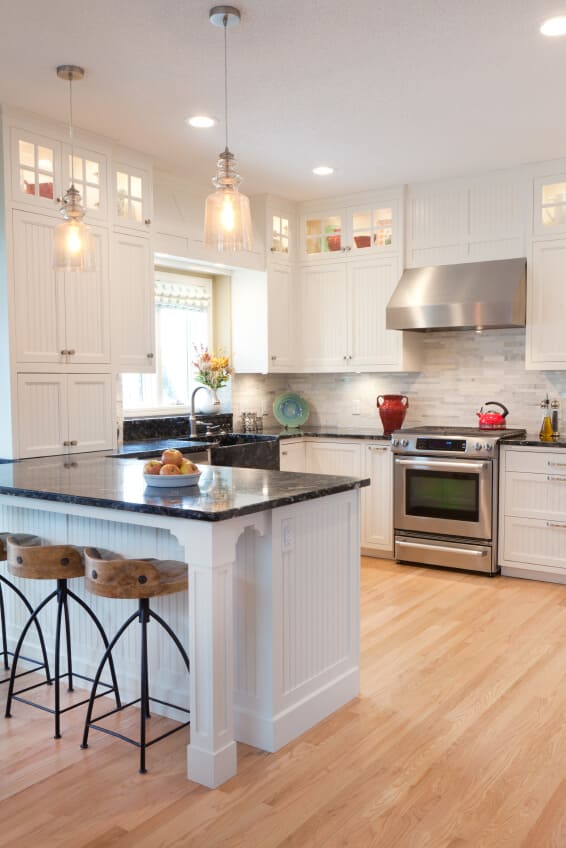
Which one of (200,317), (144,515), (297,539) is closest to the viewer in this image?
(144,515)

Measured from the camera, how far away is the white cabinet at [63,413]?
395 centimetres

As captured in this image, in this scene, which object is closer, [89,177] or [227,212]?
[227,212]

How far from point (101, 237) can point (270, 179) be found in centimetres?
149

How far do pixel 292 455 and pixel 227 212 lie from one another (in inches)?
125

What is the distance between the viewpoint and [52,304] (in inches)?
160

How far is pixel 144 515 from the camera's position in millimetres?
2531

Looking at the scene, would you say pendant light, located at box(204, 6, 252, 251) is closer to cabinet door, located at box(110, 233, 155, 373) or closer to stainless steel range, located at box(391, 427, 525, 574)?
cabinet door, located at box(110, 233, 155, 373)

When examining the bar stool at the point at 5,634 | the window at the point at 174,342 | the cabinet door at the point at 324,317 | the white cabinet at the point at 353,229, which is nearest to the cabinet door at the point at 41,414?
the bar stool at the point at 5,634

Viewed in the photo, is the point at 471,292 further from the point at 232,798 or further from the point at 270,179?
the point at 232,798

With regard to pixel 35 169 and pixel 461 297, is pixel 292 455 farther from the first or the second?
pixel 35 169

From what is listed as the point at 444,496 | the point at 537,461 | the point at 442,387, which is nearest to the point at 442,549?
the point at 444,496

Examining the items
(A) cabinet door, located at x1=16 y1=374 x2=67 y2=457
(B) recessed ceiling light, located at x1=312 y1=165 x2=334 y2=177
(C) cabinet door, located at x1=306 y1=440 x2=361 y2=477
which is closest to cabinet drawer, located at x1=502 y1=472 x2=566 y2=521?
(C) cabinet door, located at x1=306 y1=440 x2=361 y2=477

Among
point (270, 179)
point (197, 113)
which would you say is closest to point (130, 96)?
point (197, 113)

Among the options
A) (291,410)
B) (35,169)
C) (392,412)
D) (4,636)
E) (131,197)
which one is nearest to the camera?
(4,636)
